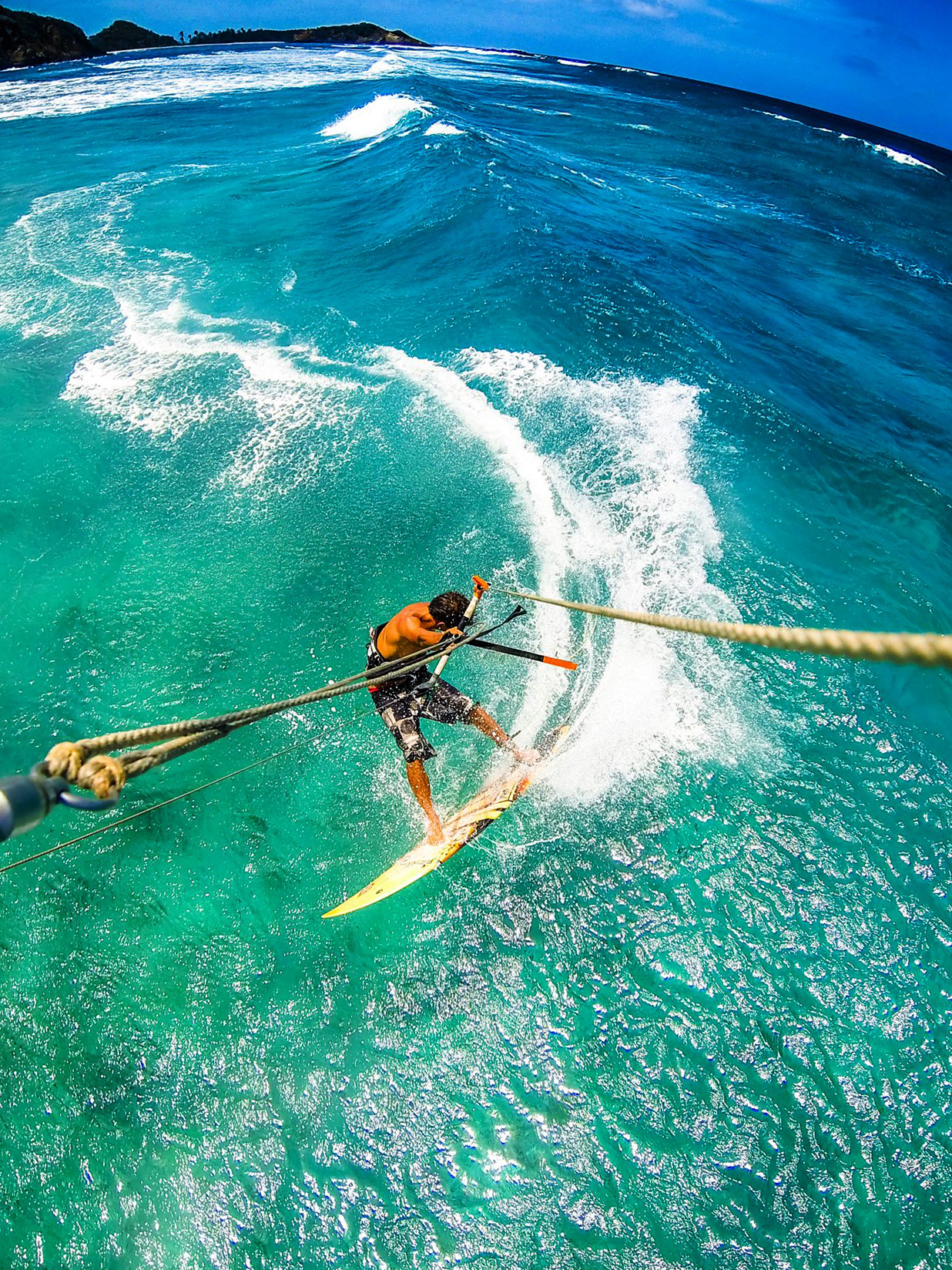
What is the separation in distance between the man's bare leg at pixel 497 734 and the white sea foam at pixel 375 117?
32356 mm

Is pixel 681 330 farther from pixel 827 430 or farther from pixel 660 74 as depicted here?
pixel 660 74

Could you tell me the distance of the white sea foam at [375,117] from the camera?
100 ft

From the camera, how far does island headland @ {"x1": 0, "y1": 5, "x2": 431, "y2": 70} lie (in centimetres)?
6116

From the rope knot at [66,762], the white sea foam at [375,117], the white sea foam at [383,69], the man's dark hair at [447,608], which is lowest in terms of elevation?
the man's dark hair at [447,608]

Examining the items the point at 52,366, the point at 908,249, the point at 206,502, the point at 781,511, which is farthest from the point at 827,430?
the point at 908,249

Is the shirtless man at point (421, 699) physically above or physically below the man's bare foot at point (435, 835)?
above

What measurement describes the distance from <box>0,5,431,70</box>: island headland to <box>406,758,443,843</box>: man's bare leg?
282 feet

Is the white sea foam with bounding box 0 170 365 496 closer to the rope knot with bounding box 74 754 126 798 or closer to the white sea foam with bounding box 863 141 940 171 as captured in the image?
the rope knot with bounding box 74 754 126 798

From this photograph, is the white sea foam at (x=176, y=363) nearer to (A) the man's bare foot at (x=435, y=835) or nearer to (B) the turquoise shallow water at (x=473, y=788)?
(B) the turquoise shallow water at (x=473, y=788)

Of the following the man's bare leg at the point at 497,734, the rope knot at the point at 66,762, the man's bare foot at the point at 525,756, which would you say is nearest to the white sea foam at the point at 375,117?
the man's bare leg at the point at 497,734

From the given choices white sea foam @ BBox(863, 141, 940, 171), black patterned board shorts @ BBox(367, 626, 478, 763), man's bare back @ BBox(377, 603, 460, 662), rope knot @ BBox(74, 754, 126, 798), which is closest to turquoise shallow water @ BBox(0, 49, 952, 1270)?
black patterned board shorts @ BBox(367, 626, 478, 763)

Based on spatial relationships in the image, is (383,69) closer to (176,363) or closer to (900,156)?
(900,156)

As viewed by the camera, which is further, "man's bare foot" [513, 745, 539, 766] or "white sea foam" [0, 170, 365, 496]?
"white sea foam" [0, 170, 365, 496]

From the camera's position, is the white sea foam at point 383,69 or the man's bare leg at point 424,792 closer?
the man's bare leg at point 424,792
